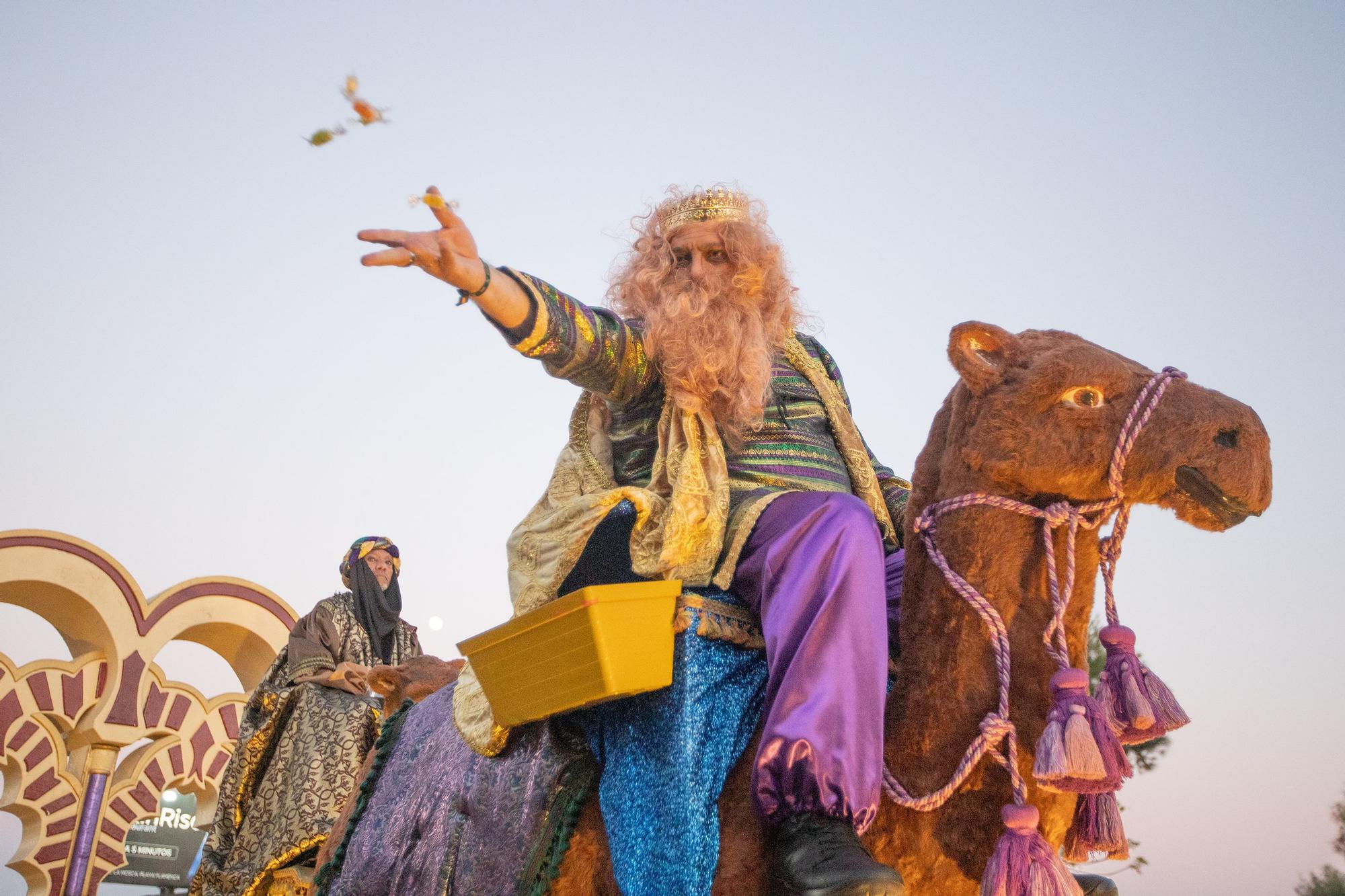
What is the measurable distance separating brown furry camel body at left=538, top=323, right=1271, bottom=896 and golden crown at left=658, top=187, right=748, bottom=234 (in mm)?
1252

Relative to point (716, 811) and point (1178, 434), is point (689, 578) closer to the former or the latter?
point (716, 811)

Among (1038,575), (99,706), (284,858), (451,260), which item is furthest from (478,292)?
(99,706)

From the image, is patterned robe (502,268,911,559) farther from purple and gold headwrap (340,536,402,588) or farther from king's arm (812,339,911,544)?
purple and gold headwrap (340,536,402,588)

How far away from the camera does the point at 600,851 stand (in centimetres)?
276

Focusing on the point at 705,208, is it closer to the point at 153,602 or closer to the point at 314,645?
the point at 314,645

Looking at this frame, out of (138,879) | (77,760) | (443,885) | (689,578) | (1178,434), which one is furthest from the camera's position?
(138,879)

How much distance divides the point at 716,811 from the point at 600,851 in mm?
391

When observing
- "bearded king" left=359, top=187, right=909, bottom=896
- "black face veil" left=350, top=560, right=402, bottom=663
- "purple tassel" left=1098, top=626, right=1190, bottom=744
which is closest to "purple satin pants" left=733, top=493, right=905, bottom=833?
"bearded king" left=359, top=187, right=909, bottom=896

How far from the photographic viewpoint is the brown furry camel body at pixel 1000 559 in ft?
8.03

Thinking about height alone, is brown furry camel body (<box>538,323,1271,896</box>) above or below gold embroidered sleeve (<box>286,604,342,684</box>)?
below

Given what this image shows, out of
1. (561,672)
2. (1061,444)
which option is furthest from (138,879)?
(1061,444)

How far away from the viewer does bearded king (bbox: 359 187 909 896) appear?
2359 mm

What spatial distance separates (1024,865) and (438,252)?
1.96 m

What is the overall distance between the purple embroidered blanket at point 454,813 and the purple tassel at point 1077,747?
1.14 m
